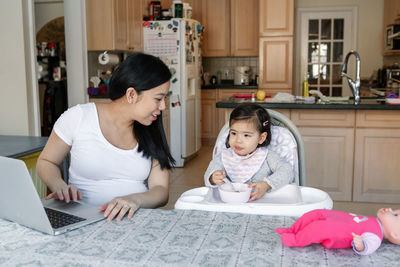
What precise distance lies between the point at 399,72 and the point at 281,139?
438 centimetres

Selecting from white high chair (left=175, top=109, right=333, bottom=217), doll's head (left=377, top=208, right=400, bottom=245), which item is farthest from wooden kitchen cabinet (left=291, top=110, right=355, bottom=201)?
doll's head (left=377, top=208, right=400, bottom=245)

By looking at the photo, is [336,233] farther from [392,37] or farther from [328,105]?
[392,37]

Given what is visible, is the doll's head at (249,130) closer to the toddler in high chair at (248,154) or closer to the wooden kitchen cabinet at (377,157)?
the toddler in high chair at (248,154)

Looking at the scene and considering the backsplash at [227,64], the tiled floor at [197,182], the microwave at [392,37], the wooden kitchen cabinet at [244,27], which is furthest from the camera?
the backsplash at [227,64]

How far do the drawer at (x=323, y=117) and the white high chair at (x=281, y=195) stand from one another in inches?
67.8

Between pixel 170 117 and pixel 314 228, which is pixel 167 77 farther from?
pixel 170 117

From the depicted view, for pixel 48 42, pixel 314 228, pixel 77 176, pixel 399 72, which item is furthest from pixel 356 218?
pixel 48 42

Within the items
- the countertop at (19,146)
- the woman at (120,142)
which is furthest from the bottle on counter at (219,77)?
the woman at (120,142)

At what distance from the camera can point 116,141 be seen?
1.78 metres

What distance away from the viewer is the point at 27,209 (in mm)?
1170

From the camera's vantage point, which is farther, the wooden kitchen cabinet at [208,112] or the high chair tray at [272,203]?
the wooden kitchen cabinet at [208,112]

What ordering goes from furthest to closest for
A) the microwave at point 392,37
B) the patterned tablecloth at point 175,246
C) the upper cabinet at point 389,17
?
the upper cabinet at point 389,17 → the microwave at point 392,37 → the patterned tablecloth at point 175,246

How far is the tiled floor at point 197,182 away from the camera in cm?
360

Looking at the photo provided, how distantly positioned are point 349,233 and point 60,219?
0.83 m
